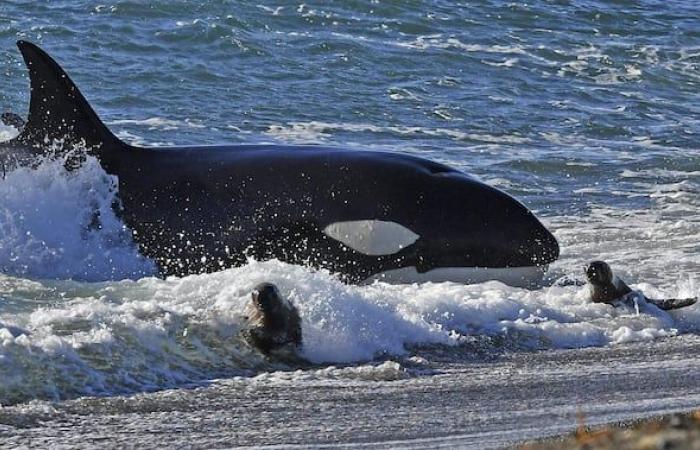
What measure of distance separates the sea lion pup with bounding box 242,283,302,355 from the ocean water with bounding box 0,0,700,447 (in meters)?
0.14

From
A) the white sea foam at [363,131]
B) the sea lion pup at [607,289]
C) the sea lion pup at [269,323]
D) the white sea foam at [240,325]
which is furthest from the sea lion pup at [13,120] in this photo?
the sea lion pup at [607,289]

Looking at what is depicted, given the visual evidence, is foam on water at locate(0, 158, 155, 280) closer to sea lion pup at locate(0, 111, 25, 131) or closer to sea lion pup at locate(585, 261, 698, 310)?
sea lion pup at locate(0, 111, 25, 131)

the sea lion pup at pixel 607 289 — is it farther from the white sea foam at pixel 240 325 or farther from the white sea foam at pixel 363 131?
the white sea foam at pixel 363 131

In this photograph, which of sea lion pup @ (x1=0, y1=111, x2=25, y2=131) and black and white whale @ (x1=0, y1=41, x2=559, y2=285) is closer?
black and white whale @ (x1=0, y1=41, x2=559, y2=285)

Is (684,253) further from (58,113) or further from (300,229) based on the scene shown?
(58,113)

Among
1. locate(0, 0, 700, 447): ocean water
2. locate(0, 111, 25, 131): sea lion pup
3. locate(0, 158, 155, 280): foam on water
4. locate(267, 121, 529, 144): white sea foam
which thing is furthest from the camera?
locate(267, 121, 529, 144): white sea foam

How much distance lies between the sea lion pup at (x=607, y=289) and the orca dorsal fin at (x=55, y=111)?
4222 mm

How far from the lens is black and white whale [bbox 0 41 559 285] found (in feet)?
41.2

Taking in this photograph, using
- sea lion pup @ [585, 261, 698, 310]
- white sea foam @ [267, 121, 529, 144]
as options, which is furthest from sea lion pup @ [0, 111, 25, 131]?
sea lion pup @ [585, 261, 698, 310]

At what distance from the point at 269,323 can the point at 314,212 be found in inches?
91.7

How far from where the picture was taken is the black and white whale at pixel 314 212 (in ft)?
41.2

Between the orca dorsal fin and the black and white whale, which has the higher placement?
the orca dorsal fin

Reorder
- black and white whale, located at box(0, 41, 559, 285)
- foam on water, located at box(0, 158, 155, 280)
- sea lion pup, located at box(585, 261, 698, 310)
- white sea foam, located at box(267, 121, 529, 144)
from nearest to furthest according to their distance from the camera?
sea lion pup, located at box(585, 261, 698, 310), black and white whale, located at box(0, 41, 559, 285), foam on water, located at box(0, 158, 155, 280), white sea foam, located at box(267, 121, 529, 144)

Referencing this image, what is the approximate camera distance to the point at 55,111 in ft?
42.5
